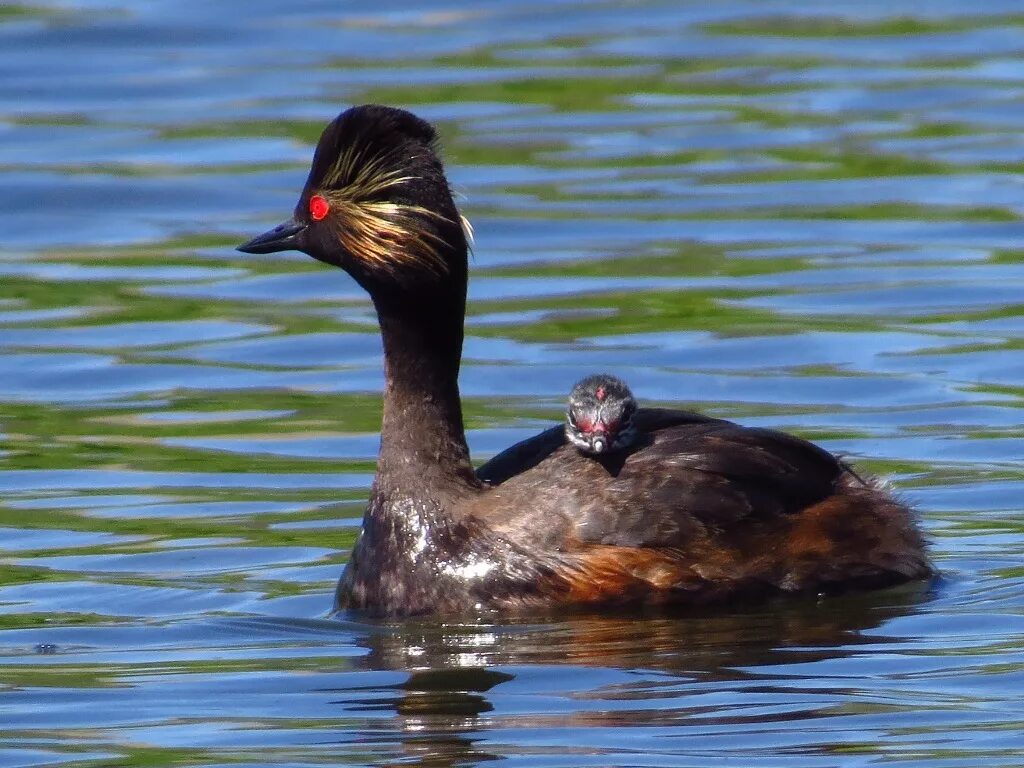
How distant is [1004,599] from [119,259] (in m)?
9.41

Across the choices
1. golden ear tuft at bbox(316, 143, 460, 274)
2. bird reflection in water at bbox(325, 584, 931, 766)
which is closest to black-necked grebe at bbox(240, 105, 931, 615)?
golden ear tuft at bbox(316, 143, 460, 274)

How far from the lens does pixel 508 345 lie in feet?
50.6

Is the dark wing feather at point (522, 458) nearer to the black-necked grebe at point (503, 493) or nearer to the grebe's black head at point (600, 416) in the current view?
the black-necked grebe at point (503, 493)

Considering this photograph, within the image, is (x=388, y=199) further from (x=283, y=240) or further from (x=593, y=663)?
(x=593, y=663)

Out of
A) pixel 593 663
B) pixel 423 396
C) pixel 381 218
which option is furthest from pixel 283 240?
pixel 593 663

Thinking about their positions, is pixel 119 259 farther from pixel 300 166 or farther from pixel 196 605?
pixel 196 605

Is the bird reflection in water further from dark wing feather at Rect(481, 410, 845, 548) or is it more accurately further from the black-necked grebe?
dark wing feather at Rect(481, 410, 845, 548)

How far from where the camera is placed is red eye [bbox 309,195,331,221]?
10320mm

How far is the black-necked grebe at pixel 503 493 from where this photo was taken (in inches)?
394

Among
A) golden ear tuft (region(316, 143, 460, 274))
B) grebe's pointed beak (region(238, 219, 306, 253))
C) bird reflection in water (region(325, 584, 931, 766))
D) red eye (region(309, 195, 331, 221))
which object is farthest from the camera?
grebe's pointed beak (region(238, 219, 306, 253))

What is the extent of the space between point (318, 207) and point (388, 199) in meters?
0.36

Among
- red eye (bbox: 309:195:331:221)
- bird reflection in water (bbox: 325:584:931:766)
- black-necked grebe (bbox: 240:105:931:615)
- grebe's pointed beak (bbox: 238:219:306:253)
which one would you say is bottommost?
bird reflection in water (bbox: 325:584:931:766)

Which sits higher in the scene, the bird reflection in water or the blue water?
the blue water

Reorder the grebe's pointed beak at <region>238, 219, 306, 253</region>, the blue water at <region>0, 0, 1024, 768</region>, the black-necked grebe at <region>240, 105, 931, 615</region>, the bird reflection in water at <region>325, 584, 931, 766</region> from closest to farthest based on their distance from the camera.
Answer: the bird reflection in water at <region>325, 584, 931, 766</region>, the blue water at <region>0, 0, 1024, 768</region>, the black-necked grebe at <region>240, 105, 931, 615</region>, the grebe's pointed beak at <region>238, 219, 306, 253</region>
